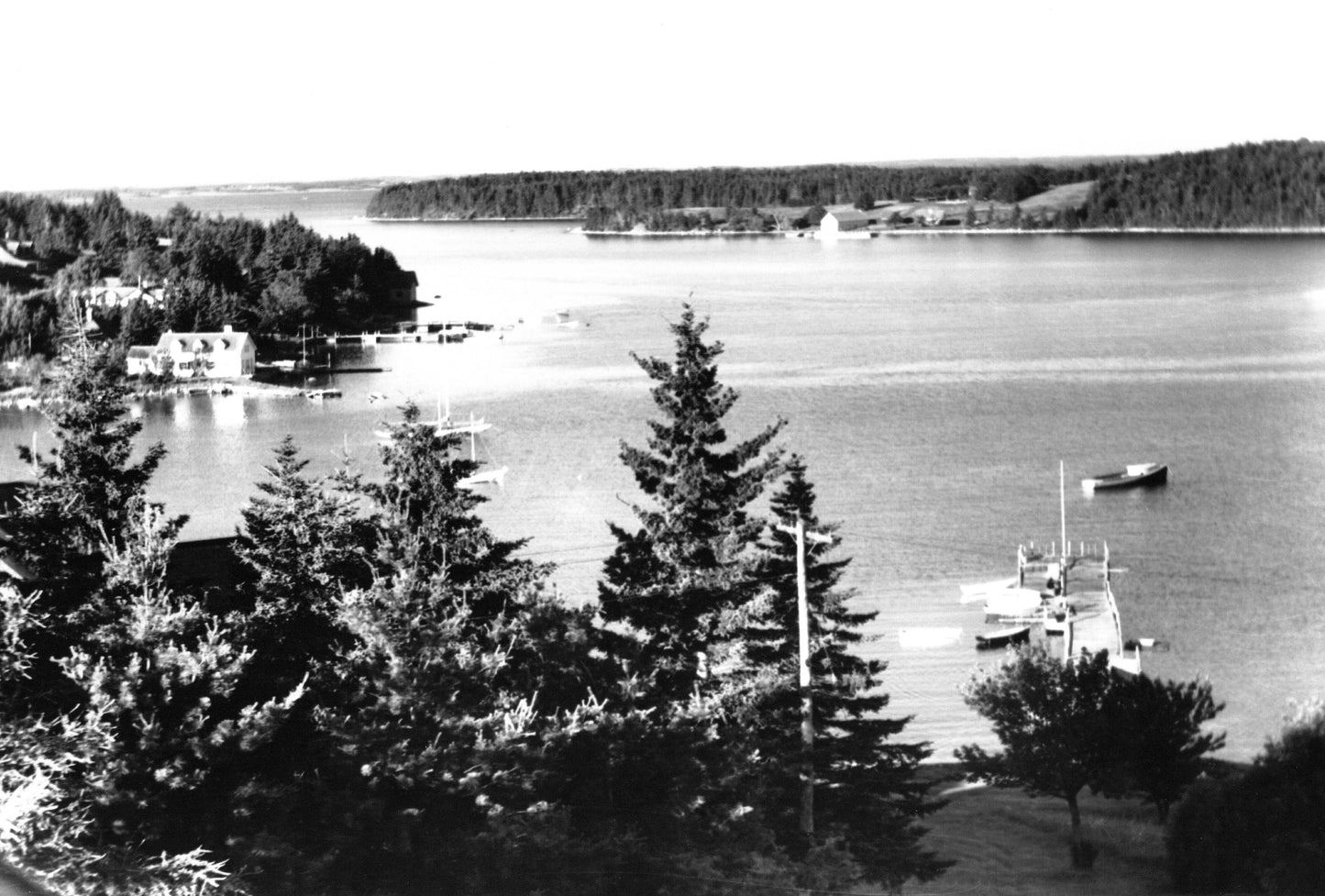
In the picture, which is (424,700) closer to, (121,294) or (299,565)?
(299,565)

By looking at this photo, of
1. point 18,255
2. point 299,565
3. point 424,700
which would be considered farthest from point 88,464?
point 18,255

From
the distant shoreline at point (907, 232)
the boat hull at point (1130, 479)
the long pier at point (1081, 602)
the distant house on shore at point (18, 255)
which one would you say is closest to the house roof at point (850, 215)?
the distant shoreline at point (907, 232)

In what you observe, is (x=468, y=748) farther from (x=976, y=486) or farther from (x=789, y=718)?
(x=976, y=486)

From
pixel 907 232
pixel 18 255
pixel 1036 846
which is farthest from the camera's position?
pixel 907 232

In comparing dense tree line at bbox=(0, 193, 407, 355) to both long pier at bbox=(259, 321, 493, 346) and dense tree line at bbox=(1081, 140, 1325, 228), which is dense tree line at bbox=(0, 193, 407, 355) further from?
dense tree line at bbox=(1081, 140, 1325, 228)

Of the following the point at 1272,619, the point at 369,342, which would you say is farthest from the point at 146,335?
the point at 1272,619
